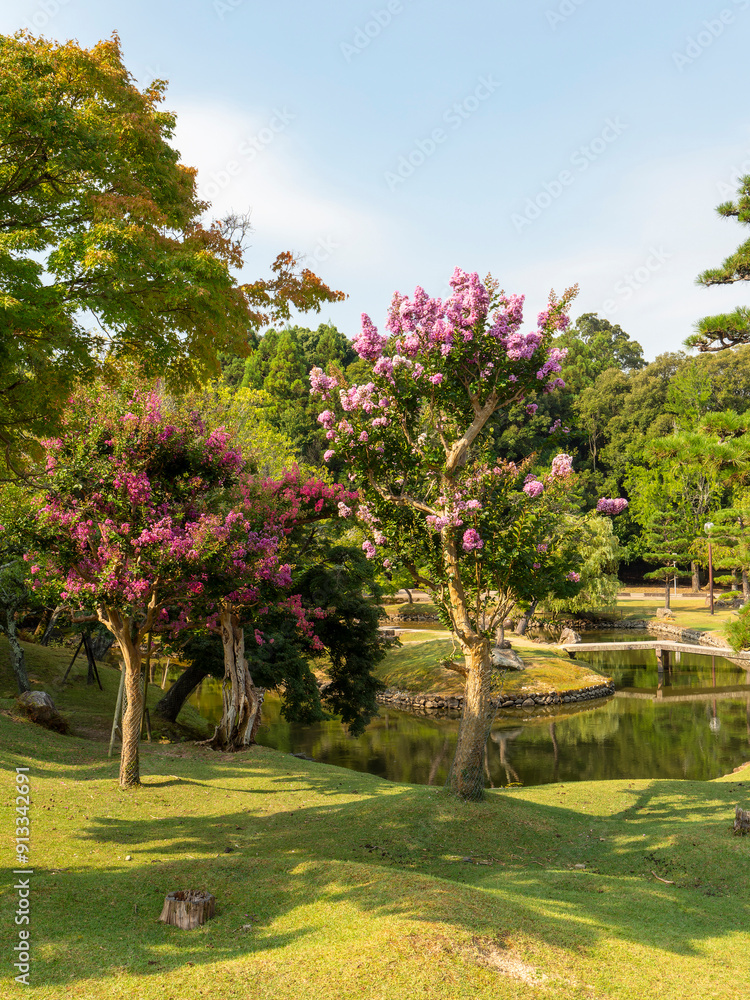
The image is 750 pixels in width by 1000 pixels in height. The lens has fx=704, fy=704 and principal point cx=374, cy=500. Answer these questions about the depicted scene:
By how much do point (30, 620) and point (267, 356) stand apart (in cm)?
5576

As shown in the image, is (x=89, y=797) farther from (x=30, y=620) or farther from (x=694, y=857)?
(x=30, y=620)

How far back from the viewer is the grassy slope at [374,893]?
5.94m

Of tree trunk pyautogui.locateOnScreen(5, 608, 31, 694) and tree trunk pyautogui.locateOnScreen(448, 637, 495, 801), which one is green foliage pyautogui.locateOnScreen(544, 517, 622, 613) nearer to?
tree trunk pyautogui.locateOnScreen(5, 608, 31, 694)

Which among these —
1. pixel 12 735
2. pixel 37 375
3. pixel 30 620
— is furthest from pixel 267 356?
pixel 37 375

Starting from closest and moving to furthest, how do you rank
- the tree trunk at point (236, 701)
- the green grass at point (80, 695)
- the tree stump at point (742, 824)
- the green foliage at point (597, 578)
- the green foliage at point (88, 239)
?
1. the green foliage at point (88, 239)
2. the tree stump at point (742, 824)
3. the tree trunk at point (236, 701)
4. the green grass at point (80, 695)
5. the green foliage at point (597, 578)

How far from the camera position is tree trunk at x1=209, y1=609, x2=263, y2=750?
19.0 metres

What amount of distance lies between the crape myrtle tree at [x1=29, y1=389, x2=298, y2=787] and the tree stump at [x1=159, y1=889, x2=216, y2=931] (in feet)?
18.1

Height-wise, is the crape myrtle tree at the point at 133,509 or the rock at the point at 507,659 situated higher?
the crape myrtle tree at the point at 133,509

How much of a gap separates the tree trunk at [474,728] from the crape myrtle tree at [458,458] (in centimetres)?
2

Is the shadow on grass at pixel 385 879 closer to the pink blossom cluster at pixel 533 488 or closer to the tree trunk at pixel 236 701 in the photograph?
the pink blossom cluster at pixel 533 488

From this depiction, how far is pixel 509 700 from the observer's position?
1298 inches

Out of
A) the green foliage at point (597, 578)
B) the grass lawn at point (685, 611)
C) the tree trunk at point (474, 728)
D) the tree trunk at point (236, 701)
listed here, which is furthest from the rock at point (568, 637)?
the tree trunk at point (474, 728)

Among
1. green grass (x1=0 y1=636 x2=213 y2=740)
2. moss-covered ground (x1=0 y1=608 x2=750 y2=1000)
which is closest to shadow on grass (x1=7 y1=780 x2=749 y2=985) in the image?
moss-covered ground (x1=0 y1=608 x2=750 y2=1000)

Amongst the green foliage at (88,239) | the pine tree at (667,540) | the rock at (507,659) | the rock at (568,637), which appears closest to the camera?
the green foliage at (88,239)
